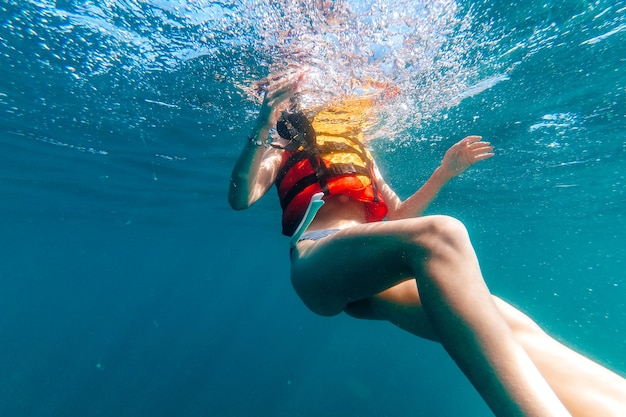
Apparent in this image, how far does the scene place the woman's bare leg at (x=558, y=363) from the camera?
195 centimetres

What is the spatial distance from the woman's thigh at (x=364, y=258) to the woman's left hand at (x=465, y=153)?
90.4 inches

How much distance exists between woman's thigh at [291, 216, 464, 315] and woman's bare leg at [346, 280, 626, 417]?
413mm

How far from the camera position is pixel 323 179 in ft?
12.2

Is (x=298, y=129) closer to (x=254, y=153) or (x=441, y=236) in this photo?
(x=254, y=153)

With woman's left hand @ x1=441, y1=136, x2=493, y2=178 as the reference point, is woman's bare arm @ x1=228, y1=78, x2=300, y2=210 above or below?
below

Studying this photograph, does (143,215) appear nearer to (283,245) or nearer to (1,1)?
(283,245)

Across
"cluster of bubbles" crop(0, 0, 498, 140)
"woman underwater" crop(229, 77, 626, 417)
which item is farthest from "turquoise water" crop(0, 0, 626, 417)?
"woman underwater" crop(229, 77, 626, 417)

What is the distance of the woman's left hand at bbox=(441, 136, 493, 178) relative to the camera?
13.7 feet

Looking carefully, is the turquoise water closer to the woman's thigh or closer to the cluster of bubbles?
the cluster of bubbles

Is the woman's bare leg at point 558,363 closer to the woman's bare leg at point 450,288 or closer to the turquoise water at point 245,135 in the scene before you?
the woman's bare leg at point 450,288

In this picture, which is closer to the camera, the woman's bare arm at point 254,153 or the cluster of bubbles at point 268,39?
the woman's bare arm at point 254,153

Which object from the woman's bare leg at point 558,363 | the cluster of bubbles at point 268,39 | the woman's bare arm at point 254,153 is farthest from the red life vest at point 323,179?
the cluster of bubbles at point 268,39

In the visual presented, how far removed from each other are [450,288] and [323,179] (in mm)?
2117

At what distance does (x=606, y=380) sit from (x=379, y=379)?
126ft
